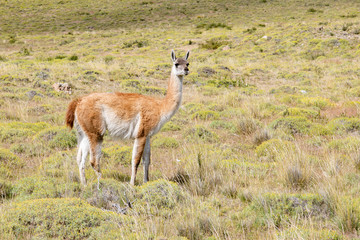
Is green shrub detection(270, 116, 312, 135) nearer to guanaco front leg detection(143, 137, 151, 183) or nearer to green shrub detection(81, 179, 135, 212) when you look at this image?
guanaco front leg detection(143, 137, 151, 183)

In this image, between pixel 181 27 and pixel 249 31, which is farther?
pixel 181 27

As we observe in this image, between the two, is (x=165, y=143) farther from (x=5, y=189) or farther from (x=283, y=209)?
(x=283, y=209)

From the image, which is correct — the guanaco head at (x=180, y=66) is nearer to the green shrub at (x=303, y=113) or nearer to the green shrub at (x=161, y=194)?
the green shrub at (x=161, y=194)

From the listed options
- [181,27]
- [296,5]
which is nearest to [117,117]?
[181,27]

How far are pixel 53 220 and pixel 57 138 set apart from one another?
163 inches

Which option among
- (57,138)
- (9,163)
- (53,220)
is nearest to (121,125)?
(53,220)

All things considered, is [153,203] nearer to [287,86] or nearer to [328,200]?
[328,200]

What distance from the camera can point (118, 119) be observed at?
4906mm

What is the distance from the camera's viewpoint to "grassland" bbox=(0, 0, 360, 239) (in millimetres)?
3373

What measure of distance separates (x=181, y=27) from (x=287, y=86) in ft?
98.6

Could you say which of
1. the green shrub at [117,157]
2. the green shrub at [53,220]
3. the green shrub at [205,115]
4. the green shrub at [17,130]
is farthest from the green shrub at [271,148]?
the green shrub at [17,130]

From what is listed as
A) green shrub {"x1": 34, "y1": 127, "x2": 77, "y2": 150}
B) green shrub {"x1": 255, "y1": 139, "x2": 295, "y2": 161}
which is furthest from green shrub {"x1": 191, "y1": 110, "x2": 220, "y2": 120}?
green shrub {"x1": 34, "y1": 127, "x2": 77, "y2": 150}

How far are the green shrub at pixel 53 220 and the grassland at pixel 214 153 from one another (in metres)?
0.01

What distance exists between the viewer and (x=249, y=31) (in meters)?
31.2
